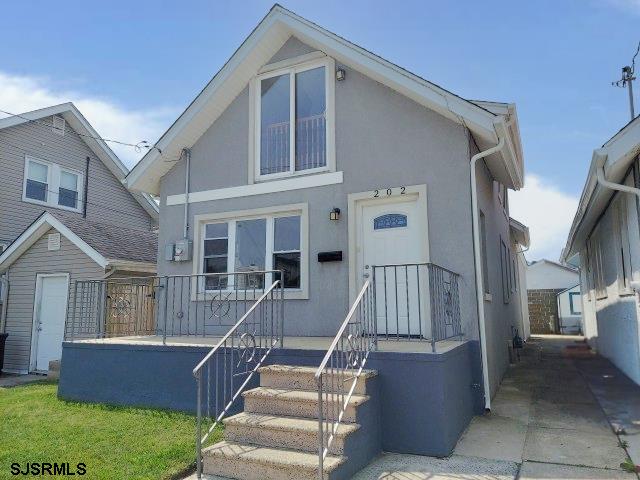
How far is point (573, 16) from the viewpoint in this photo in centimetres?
779

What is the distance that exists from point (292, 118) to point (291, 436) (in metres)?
5.38

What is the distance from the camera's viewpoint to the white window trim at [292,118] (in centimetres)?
759

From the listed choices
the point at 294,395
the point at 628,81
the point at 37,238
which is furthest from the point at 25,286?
the point at 628,81

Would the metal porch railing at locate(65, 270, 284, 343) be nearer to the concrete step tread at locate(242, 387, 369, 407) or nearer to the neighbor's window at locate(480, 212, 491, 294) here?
the concrete step tread at locate(242, 387, 369, 407)

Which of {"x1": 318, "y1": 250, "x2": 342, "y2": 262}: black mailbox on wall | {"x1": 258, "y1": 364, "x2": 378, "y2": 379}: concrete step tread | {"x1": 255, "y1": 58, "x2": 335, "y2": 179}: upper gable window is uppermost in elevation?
{"x1": 255, "y1": 58, "x2": 335, "y2": 179}: upper gable window

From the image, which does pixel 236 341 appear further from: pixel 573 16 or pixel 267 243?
pixel 573 16

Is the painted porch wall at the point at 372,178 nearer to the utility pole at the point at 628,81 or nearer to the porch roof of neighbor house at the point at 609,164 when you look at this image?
the porch roof of neighbor house at the point at 609,164

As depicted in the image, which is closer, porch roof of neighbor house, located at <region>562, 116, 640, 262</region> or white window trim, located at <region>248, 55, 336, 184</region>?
porch roof of neighbor house, located at <region>562, 116, 640, 262</region>

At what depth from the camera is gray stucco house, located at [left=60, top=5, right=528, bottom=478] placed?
474 centimetres

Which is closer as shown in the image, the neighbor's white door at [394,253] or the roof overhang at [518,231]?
the neighbor's white door at [394,253]

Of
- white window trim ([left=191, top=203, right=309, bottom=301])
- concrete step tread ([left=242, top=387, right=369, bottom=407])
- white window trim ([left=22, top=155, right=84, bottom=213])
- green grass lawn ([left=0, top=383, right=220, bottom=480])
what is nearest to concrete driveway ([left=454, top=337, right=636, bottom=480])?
concrete step tread ([left=242, top=387, right=369, bottom=407])

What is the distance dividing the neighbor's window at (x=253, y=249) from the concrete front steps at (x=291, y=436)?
278 cm

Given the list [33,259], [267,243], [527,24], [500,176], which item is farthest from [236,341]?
[33,259]

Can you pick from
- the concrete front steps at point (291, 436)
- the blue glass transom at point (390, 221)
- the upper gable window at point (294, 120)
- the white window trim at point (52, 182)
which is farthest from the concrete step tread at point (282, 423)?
the white window trim at point (52, 182)
